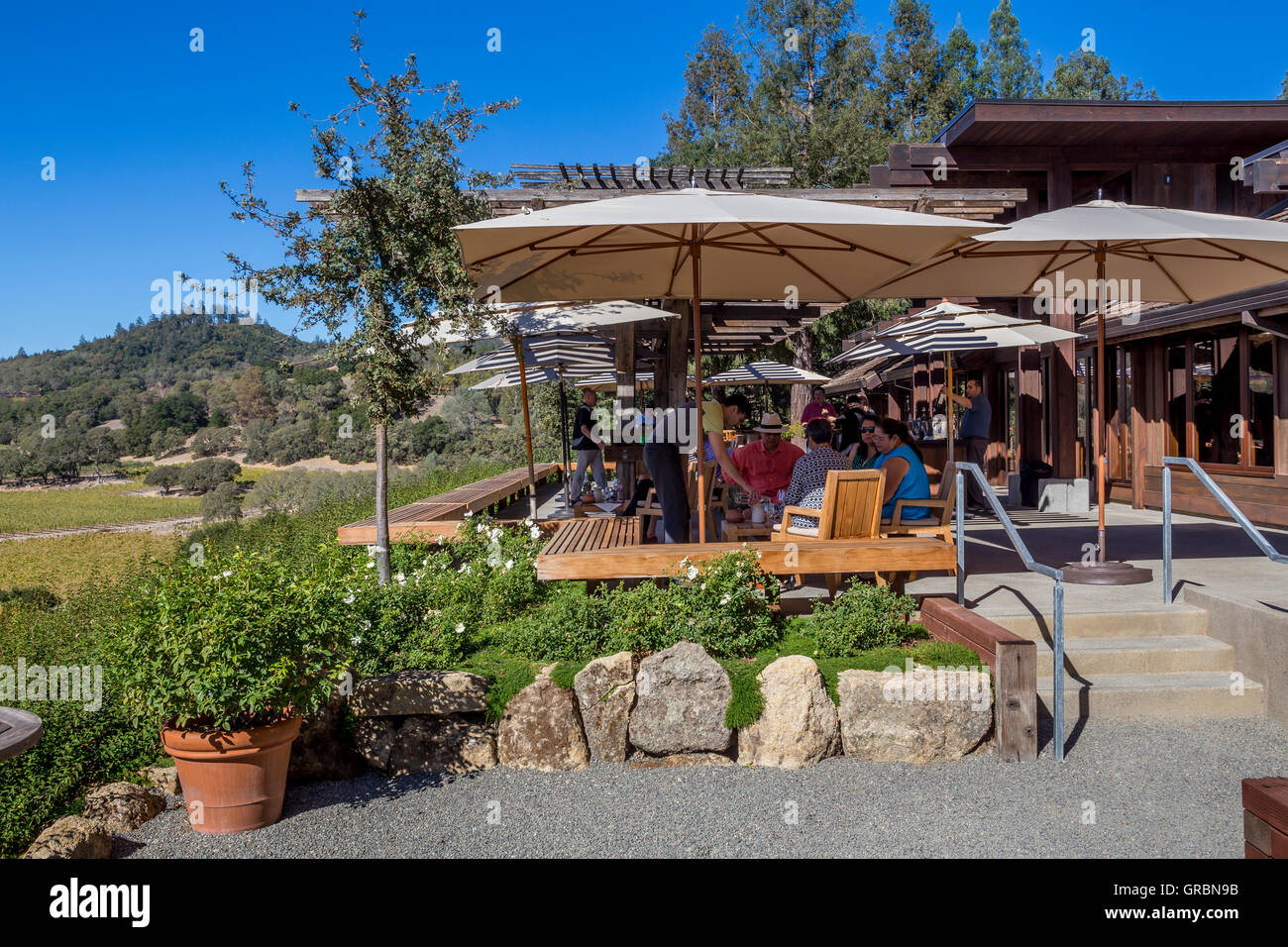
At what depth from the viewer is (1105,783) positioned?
13.7ft

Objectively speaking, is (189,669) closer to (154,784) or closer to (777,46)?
(154,784)

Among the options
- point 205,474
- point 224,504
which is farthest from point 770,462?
point 205,474

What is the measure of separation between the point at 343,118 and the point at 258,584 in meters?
3.25

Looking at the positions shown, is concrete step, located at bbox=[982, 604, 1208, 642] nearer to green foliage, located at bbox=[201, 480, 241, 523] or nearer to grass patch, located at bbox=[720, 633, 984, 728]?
grass patch, located at bbox=[720, 633, 984, 728]

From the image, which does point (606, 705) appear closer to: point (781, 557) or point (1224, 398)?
point (781, 557)

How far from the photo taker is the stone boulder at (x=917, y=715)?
448 centimetres

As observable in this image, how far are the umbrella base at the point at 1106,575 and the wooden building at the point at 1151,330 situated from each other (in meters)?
4.20

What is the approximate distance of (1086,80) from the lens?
37906 mm

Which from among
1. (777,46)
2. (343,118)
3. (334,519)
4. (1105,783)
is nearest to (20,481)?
Answer: (777,46)

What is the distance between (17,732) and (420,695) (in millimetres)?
2024

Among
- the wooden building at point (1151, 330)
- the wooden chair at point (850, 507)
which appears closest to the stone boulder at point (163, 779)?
the wooden chair at point (850, 507)

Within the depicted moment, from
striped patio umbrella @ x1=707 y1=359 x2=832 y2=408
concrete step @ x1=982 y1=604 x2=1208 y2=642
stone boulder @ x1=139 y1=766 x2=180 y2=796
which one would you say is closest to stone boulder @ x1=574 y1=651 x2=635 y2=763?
stone boulder @ x1=139 y1=766 x2=180 y2=796

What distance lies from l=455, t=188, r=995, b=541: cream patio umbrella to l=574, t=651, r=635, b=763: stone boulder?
1294 mm

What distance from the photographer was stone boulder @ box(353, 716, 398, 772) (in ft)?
14.8
